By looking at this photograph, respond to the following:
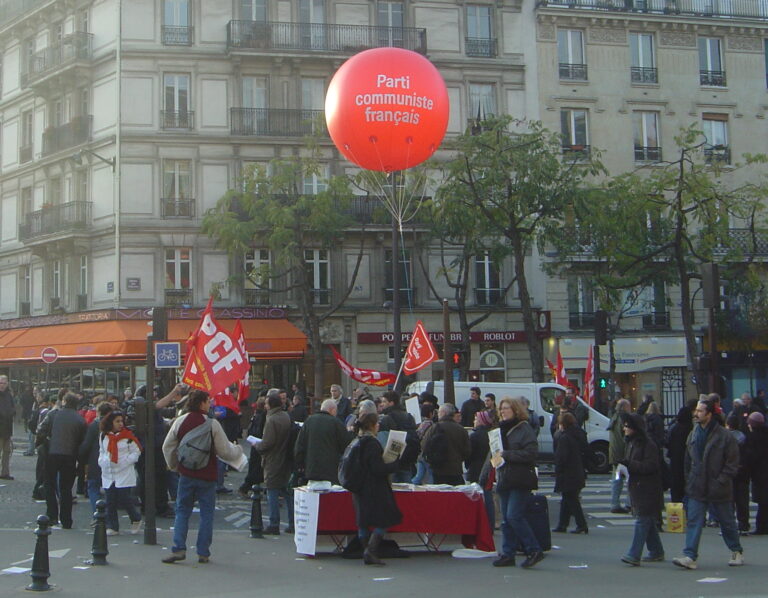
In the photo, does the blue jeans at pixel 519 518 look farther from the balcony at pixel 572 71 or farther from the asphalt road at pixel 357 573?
the balcony at pixel 572 71

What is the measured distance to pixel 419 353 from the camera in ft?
73.8

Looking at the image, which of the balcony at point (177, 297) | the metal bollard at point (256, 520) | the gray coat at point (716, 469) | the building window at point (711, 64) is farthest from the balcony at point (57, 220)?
the gray coat at point (716, 469)

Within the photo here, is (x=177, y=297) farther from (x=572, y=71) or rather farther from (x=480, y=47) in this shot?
(x=572, y=71)

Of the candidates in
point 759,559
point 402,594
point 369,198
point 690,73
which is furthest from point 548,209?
point 402,594

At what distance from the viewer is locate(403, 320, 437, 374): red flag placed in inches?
880

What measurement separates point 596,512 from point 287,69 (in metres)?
24.9

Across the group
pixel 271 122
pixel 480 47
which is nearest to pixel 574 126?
pixel 480 47

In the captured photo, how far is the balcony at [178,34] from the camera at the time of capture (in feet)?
121

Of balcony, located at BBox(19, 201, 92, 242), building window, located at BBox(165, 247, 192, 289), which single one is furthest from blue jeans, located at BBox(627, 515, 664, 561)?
balcony, located at BBox(19, 201, 92, 242)

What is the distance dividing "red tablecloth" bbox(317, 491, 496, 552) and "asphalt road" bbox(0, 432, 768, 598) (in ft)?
1.00

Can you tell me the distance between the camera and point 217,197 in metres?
36.4

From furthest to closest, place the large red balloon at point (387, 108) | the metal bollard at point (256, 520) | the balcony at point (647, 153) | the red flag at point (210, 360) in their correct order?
the balcony at point (647, 153), the large red balloon at point (387, 108), the red flag at point (210, 360), the metal bollard at point (256, 520)

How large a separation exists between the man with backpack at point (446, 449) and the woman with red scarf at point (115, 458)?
357 centimetres

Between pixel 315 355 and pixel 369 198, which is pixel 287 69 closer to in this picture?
pixel 369 198
